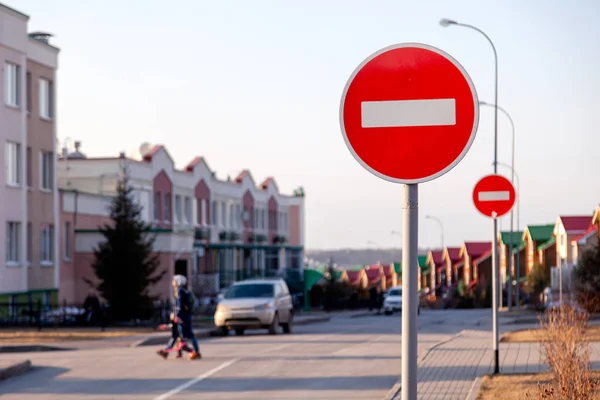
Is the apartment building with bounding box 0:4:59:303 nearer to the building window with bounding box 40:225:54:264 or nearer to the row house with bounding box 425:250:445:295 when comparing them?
the building window with bounding box 40:225:54:264

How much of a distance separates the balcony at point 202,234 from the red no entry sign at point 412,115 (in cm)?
6016

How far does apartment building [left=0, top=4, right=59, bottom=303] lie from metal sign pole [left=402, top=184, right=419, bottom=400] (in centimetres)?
3695

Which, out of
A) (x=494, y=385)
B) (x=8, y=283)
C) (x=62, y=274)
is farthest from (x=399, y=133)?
(x=62, y=274)

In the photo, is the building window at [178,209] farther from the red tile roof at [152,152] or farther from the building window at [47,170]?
the building window at [47,170]

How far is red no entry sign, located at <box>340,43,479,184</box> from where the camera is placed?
16.6ft

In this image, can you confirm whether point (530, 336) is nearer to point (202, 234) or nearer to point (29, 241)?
point (29, 241)

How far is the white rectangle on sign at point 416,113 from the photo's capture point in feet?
16.8

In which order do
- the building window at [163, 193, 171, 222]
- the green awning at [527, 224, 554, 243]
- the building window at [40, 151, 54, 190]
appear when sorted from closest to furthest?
the building window at [40, 151, 54, 190]
the building window at [163, 193, 171, 222]
the green awning at [527, 224, 554, 243]

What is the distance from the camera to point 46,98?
4491cm

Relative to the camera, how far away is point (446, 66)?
514 centimetres

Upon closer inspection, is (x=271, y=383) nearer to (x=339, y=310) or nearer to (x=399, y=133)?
(x=399, y=133)

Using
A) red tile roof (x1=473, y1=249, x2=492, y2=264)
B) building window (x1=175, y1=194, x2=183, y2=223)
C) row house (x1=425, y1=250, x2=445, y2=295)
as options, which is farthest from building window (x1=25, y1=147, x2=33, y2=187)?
row house (x1=425, y1=250, x2=445, y2=295)

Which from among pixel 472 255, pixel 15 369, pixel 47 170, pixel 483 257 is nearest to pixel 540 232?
pixel 483 257

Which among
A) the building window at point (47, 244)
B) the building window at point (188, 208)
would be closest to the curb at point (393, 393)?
the building window at point (47, 244)
